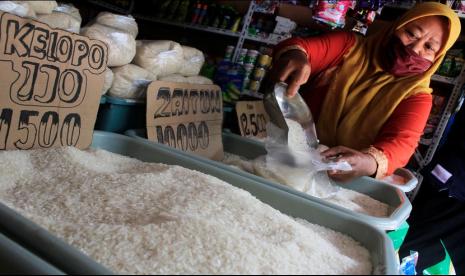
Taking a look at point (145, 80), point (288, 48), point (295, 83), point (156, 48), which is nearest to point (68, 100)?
point (145, 80)

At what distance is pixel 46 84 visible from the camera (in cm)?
84

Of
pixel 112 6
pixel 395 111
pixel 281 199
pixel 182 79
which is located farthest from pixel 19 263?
pixel 112 6

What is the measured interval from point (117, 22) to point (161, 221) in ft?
2.79

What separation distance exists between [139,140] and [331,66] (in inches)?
31.8

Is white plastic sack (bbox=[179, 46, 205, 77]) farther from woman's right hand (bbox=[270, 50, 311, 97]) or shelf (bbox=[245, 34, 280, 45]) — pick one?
shelf (bbox=[245, 34, 280, 45])

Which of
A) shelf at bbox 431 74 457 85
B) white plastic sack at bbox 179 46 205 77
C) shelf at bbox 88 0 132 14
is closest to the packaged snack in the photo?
shelf at bbox 431 74 457 85

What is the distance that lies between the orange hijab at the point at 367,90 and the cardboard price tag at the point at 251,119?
0.28 m

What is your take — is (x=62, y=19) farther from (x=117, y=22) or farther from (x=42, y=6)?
(x=117, y=22)

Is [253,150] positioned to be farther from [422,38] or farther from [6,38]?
[6,38]

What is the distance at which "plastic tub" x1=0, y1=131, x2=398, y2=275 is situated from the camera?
0.44 meters

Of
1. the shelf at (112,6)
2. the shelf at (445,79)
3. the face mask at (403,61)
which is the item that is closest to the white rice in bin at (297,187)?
the face mask at (403,61)

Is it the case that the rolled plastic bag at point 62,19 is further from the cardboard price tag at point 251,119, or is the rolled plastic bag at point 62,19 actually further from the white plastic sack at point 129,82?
the cardboard price tag at point 251,119

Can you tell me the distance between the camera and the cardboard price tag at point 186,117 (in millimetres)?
1104

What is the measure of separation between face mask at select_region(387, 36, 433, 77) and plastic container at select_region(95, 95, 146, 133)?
0.87m
